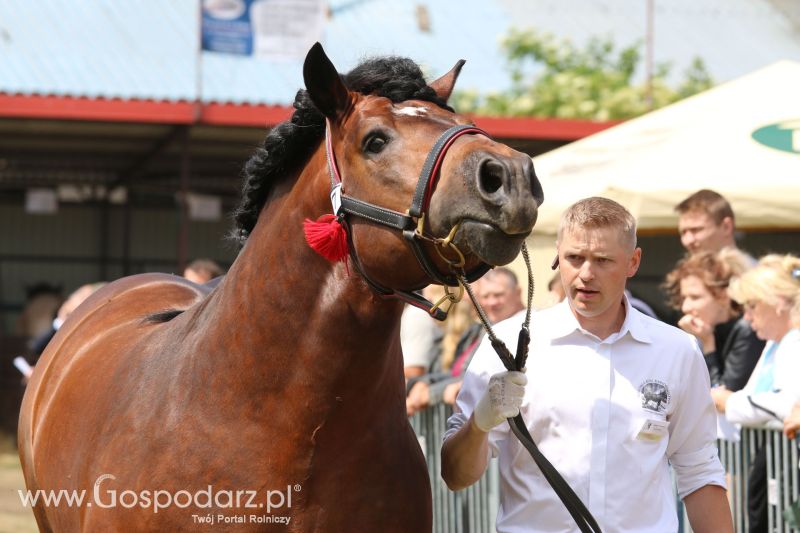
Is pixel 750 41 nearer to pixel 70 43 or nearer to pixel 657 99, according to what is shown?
pixel 657 99

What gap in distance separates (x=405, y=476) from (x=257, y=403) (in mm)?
494

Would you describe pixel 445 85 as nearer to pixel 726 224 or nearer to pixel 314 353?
pixel 314 353

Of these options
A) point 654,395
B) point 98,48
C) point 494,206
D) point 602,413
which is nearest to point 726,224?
point 654,395

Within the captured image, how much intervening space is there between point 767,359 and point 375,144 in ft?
9.58

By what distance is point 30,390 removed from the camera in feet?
16.0

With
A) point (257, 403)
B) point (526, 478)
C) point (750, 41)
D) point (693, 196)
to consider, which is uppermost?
point (750, 41)

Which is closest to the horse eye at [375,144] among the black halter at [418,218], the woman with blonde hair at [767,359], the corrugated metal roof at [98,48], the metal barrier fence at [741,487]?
the black halter at [418,218]

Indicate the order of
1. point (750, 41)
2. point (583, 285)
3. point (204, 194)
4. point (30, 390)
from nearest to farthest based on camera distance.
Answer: point (583, 285), point (30, 390), point (204, 194), point (750, 41)

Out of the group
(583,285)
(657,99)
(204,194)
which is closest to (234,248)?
(583,285)

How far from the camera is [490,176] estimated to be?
2.76 m

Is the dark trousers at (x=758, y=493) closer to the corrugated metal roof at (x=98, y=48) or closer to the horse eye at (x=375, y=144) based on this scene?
the horse eye at (x=375, y=144)

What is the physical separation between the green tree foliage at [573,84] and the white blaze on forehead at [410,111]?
77.9ft

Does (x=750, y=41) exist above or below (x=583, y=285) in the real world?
above

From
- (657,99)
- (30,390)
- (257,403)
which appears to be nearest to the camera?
(257,403)
